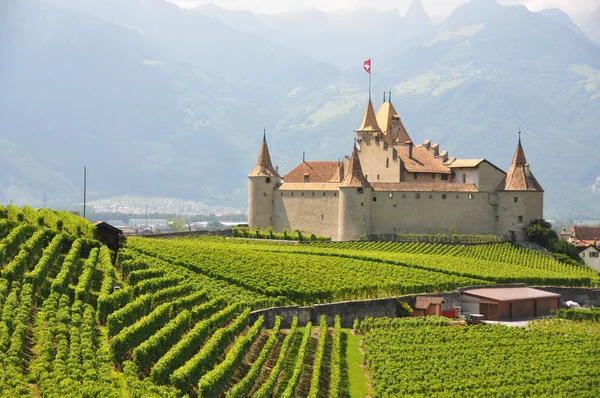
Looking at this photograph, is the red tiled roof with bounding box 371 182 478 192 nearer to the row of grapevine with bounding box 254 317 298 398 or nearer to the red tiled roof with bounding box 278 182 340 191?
the red tiled roof with bounding box 278 182 340 191

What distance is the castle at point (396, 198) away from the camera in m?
79.8

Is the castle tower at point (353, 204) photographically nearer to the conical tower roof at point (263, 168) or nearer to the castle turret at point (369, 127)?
the conical tower roof at point (263, 168)

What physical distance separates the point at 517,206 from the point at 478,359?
3947 cm

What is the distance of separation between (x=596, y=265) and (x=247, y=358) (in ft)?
180

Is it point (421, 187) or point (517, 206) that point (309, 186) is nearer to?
point (421, 187)

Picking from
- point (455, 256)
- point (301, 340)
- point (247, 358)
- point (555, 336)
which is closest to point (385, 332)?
point (301, 340)

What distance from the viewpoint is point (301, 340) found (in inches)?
1734

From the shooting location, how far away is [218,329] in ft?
126

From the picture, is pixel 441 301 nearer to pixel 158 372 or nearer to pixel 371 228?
pixel 371 228

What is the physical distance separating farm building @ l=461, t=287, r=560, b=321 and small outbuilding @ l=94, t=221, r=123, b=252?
2104 centimetres

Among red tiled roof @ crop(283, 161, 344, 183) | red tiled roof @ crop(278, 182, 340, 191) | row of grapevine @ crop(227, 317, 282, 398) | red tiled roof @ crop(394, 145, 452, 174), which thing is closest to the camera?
row of grapevine @ crop(227, 317, 282, 398)

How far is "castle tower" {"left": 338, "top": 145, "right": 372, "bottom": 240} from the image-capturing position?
78.8 m

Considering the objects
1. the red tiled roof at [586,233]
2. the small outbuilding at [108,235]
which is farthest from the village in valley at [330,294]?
the red tiled roof at [586,233]

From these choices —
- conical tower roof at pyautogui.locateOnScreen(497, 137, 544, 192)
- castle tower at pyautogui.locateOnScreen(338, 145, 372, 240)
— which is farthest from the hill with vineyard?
conical tower roof at pyautogui.locateOnScreen(497, 137, 544, 192)
